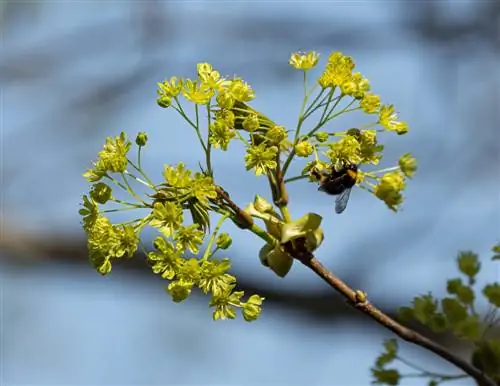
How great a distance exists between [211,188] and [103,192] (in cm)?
21

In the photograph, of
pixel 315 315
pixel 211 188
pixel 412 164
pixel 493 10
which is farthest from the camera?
pixel 493 10

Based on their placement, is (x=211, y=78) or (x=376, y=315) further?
(x=211, y=78)

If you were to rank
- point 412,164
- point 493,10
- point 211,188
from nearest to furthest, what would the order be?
point 211,188 → point 412,164 → point 493,10

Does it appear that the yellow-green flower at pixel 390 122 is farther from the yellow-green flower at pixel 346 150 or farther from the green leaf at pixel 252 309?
the green leaf at pixel 252 309

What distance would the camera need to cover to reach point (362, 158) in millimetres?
1436

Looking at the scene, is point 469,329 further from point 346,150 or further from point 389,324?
point 346,150

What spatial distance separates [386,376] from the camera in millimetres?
1528

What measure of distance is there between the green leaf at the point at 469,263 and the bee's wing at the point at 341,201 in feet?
0.69

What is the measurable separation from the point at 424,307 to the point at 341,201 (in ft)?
0.64

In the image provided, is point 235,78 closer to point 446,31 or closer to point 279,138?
point 279,138

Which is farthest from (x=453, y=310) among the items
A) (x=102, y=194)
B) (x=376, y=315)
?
(x=102, y=194)

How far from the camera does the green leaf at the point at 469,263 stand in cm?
154

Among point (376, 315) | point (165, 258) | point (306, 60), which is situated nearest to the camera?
point (376, 315)

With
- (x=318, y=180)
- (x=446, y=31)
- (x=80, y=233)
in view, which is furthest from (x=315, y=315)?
(x=318, y=180)
